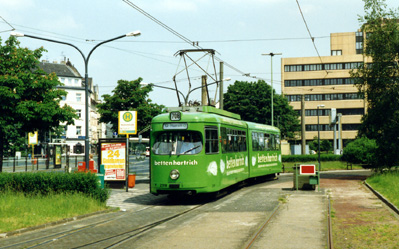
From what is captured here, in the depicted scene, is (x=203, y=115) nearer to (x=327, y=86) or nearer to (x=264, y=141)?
(x=264, y=141)

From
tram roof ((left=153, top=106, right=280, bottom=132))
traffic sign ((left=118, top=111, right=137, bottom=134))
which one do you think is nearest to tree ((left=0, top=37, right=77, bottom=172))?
traffic sign ((left=118, top=111, right=137, bottom=134))

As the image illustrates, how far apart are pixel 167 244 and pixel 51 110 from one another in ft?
60.7

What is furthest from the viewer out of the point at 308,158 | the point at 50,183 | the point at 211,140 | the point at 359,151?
the point at 308,158

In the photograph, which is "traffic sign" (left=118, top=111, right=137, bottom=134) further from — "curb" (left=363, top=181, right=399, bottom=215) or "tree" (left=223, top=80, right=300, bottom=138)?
"tree" (left=223, top=80, right=300, bottom=138)

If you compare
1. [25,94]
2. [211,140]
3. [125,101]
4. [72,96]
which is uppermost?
[72,96]

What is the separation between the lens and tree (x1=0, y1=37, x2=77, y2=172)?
25.6m

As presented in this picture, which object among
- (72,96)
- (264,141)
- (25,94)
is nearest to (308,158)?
(264,141)

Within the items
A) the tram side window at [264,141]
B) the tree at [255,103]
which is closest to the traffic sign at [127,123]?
the tram side window at [264,141]

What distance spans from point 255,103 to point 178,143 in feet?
173

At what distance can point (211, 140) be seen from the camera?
691 inches

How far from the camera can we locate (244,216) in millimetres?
13766

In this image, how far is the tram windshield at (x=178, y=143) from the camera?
16875 mm

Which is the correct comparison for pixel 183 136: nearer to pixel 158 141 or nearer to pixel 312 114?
pixel 158 141

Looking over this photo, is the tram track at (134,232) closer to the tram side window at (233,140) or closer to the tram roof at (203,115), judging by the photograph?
the tram roof at (203,115)
